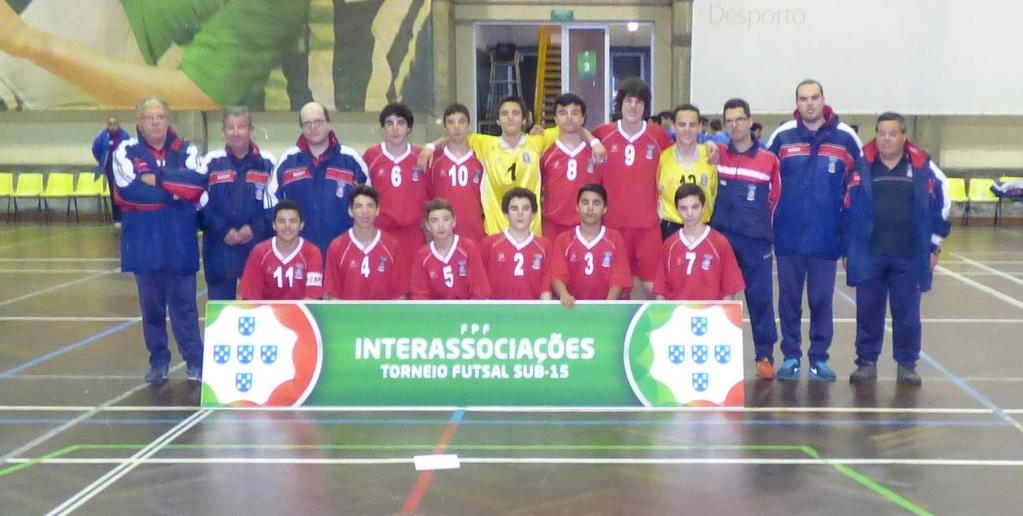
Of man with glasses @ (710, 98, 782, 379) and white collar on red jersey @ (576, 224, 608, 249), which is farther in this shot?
man with glasses @ (710, 98, 782, 379)

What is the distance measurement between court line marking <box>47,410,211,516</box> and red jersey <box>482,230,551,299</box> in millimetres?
2229

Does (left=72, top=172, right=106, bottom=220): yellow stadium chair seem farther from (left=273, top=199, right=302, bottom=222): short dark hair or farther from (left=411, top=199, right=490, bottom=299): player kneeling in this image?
(left=411, top=199, right=490, bottom=299): player kneeling

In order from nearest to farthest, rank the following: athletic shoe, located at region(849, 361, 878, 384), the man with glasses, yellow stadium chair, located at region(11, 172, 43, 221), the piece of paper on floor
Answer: the piece of paper on floor
the man with glasses
athletic shoe, located at region(849, 361, 878, 384)
yellow stadium chair, located at region(11, 172, 43, 221)

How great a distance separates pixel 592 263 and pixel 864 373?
2.26 meters

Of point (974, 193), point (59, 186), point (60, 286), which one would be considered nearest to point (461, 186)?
point (60, 286)

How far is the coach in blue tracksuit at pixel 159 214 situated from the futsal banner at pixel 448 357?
0.94 m

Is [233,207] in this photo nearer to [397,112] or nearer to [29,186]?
[397,112]

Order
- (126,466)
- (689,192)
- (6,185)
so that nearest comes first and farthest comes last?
(126,466), (689,192), (6,185)

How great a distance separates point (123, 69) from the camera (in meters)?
20.8

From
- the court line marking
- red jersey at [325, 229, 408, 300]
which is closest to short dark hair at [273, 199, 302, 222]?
red jersey at [325, 229, 408, 300]

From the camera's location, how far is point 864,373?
8055 millimetres

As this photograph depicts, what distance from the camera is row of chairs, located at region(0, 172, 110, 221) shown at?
841 inches

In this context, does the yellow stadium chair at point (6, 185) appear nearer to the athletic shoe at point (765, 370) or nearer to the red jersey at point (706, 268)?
the red jersey at point (706, 268)

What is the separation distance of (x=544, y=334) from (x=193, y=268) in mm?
2738
